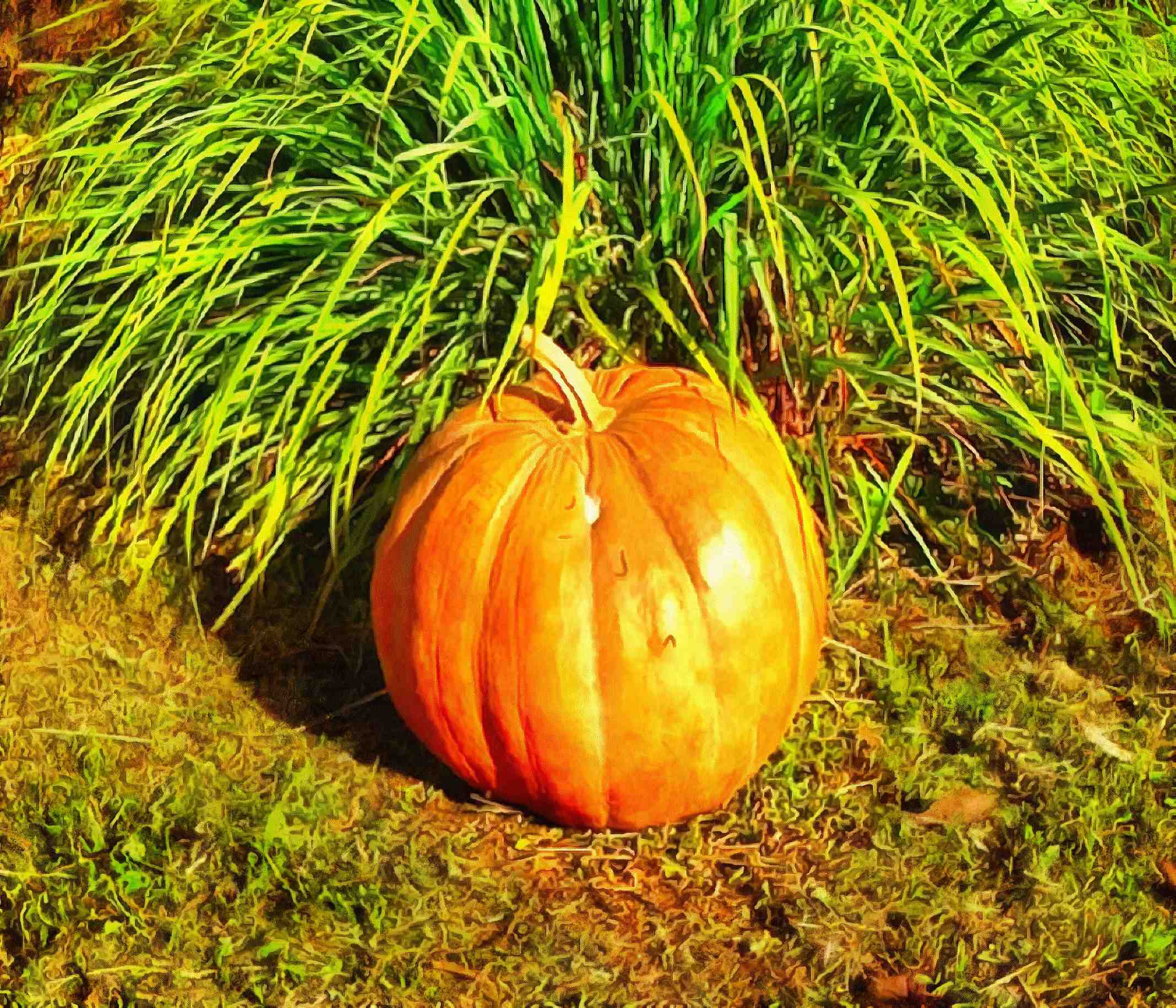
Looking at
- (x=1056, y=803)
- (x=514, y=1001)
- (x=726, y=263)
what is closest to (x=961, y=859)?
(x=1056, y=803)

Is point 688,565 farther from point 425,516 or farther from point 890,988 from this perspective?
point 890,988

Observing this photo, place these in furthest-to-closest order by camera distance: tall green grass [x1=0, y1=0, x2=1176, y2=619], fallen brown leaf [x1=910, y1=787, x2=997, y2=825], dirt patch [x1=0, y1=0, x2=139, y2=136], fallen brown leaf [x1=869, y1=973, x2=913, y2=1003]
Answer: dirt patch [x1=0, y1=0, x2=139, y2=136] < tall green grass [x1=0, y1=0, x2=1176, y2=619] < fallen brown leaf [x1=910, y1=787, x2=997, y2=825] < fallen brown leaf [x1=869, y1=973, x2=913, y2=1003]

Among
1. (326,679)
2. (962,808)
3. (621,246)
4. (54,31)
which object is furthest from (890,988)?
(54,31)

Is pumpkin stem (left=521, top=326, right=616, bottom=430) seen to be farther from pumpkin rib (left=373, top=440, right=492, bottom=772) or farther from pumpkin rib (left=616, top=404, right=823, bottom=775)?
pumpkin rib (left=373, top=440, right=492, bottom=772)

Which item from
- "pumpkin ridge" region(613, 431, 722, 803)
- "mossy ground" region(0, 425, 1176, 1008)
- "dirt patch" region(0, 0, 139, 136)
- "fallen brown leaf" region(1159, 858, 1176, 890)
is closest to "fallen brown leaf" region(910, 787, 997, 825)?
"mossy ground" region(0, 425, 1176, 1008)

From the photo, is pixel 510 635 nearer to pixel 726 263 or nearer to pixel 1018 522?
pixel 726 263

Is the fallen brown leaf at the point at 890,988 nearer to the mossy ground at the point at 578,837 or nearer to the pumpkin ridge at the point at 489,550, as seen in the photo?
the mossy ground at the point at 578,837
